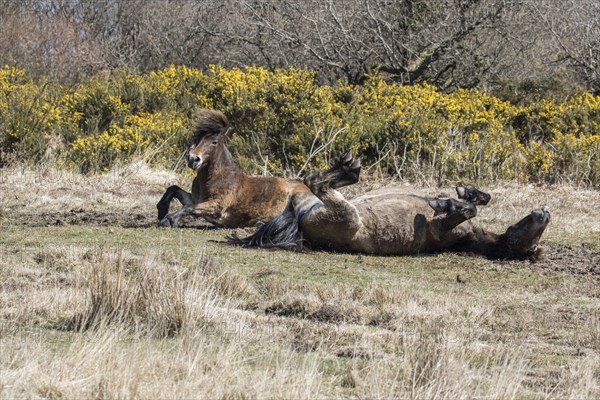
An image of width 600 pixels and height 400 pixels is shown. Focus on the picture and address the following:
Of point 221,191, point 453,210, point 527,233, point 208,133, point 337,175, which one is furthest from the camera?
point 208,133

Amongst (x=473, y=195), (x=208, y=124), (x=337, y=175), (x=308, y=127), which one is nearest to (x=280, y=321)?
(x=337, y=175)

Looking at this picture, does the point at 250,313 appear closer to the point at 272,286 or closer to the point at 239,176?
the point at 272,286

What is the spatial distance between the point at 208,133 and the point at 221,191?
785 millimetres

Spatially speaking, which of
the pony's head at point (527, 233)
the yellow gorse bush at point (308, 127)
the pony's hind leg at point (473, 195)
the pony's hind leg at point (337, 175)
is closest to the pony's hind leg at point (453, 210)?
the pony's hind leg at point (473, 195)

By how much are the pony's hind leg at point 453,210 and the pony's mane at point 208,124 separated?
352cm

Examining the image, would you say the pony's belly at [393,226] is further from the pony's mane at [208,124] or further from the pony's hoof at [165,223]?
the pony's mane at [208,124]

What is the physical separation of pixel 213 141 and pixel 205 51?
18.5m

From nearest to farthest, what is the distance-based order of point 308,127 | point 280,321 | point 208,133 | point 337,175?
point 280,321
point 337,175
point 208,133
point 308,127

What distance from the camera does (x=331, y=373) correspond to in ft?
19.4

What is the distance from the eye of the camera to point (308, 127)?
1919 centimetres

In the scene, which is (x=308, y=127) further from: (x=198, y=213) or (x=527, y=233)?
(x=527, y=233)

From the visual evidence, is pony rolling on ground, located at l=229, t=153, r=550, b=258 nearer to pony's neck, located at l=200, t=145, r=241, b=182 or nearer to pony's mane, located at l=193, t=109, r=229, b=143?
pony's neck, located at l=200, t=145, r=241, b=182

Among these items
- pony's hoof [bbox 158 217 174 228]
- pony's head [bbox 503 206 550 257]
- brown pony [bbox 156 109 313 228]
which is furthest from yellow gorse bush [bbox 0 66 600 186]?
pony's head [bbox 503 206 550 257]

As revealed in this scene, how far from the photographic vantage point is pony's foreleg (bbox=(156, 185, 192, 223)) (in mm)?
13351
